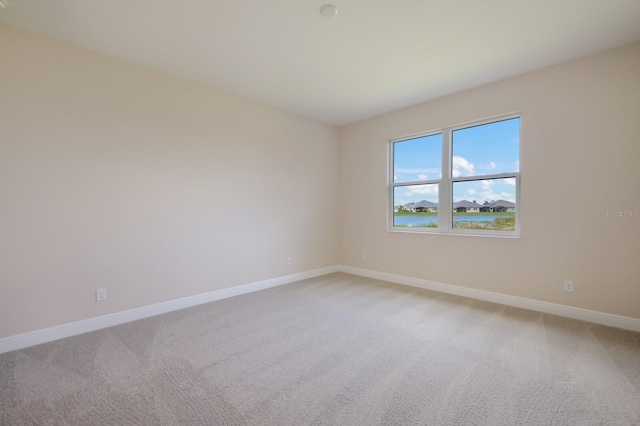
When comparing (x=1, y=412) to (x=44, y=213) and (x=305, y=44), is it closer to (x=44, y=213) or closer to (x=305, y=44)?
(x=44, y=213)

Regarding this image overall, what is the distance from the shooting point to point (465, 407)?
1601mm

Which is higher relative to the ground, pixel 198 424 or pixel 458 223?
pixel 458 223

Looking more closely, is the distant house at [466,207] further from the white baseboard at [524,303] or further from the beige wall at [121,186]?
the beige wall at [121,186]

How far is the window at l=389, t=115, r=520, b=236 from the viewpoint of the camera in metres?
3.37

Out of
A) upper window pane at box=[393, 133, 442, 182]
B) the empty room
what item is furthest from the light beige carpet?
upper window pane at box=[393, 133, 442, 182]

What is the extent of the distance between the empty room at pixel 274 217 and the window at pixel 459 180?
3cm

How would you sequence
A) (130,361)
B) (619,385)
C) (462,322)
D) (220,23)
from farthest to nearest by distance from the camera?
(462,322)
(220,23)
(130,361)
(619,385)

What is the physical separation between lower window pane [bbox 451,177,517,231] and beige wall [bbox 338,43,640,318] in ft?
0.62

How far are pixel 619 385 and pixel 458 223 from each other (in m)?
2.25

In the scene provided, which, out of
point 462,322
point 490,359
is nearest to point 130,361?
point 490,359

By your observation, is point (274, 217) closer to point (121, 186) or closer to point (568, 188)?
point (121, 186)

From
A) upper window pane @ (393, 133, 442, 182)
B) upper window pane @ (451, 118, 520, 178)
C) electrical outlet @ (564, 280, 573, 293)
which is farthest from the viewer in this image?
upper window pane @ (393, 133, 442, 182)

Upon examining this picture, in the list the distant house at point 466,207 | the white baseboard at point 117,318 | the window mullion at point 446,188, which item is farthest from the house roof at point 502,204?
the white baseboard at point 117,318

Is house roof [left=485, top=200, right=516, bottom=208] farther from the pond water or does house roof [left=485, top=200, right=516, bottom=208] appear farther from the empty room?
the pond water
